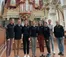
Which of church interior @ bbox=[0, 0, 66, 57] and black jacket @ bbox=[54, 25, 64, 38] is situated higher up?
church interior @ bbox=[0, 0, 66, 57]

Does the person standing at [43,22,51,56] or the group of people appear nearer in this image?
the group of people

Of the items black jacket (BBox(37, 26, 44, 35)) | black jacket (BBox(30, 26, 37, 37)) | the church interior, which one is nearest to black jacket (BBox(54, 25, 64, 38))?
black jacket (BBox(37, 26, 44, 35))

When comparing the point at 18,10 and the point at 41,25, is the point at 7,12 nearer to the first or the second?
the point at 18,10

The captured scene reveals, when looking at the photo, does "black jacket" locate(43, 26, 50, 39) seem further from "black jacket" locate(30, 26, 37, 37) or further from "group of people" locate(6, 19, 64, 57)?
"black jacket" locate(30, 26, 37, 37)

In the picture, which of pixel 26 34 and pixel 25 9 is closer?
pixel 26 34

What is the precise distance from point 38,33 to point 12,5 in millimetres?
12084

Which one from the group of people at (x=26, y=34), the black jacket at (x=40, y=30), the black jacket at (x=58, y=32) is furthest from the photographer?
the black jacket at (x=58, y=32)

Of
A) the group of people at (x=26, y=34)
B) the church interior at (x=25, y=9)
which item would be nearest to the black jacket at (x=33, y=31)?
the group of people at (x=26, y=34)

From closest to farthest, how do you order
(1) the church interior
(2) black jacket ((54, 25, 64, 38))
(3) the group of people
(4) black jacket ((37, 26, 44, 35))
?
(3) the group of people < (4) black jacket ((37, 26, 44, 35)) < (2) black jacket ((54, 25, 64, 38)) < (1) the church interior

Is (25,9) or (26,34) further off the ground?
(25,9)

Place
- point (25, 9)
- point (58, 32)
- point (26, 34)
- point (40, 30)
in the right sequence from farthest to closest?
point (25, 9) < point (58, 32) < point (40, 30) < point (26, 34)

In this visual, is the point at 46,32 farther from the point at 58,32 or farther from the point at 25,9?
the point at 25,9

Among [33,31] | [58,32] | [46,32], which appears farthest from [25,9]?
[33,31]

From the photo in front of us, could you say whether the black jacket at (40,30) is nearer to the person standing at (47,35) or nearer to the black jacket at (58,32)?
the person standing at (47,35)
